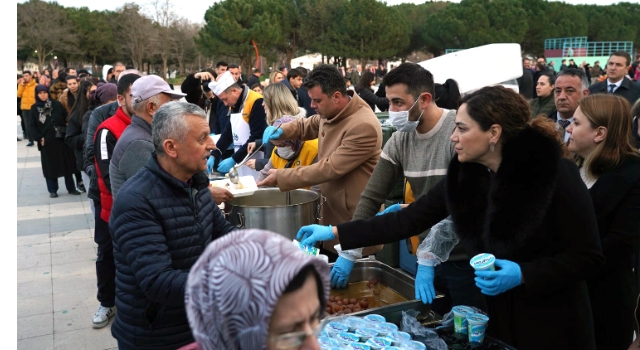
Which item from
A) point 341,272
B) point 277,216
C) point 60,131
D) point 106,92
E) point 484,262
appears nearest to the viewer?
point 484,262

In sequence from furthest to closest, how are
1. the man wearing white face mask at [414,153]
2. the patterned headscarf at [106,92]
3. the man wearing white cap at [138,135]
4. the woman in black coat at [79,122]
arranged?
the woman in black coat at [79,122], the patterned headscarf at [106,92], the man wearing white cap at [138,135], the man wearing white face mask at [414,153]

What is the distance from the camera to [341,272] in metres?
2.75

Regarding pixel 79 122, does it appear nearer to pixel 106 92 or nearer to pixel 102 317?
pixel 106 92

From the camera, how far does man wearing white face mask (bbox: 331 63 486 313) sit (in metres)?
2.70

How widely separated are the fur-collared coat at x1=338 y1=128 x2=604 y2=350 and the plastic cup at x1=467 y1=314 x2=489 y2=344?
0.15 meters

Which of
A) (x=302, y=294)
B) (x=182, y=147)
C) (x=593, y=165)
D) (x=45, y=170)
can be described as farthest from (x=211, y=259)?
(x=45, y=170)

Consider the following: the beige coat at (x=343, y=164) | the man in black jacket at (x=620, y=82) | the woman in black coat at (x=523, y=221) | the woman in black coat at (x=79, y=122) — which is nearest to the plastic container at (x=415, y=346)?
the woman in black coat at (x=523, y=221)

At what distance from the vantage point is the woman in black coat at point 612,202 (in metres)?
A: 2.50

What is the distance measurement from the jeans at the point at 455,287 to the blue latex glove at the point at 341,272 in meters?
0.43

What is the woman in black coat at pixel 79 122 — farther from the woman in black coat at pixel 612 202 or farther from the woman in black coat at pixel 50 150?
the woman in black coat at pixel 612 202

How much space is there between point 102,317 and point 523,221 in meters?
3.41

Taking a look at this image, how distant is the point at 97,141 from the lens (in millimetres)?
3645

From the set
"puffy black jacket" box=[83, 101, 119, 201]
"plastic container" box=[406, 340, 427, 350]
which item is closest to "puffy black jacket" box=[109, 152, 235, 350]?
"plastic container" box=[406, 340, 427, 350]

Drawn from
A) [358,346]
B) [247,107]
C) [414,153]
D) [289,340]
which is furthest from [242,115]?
[289,340]
